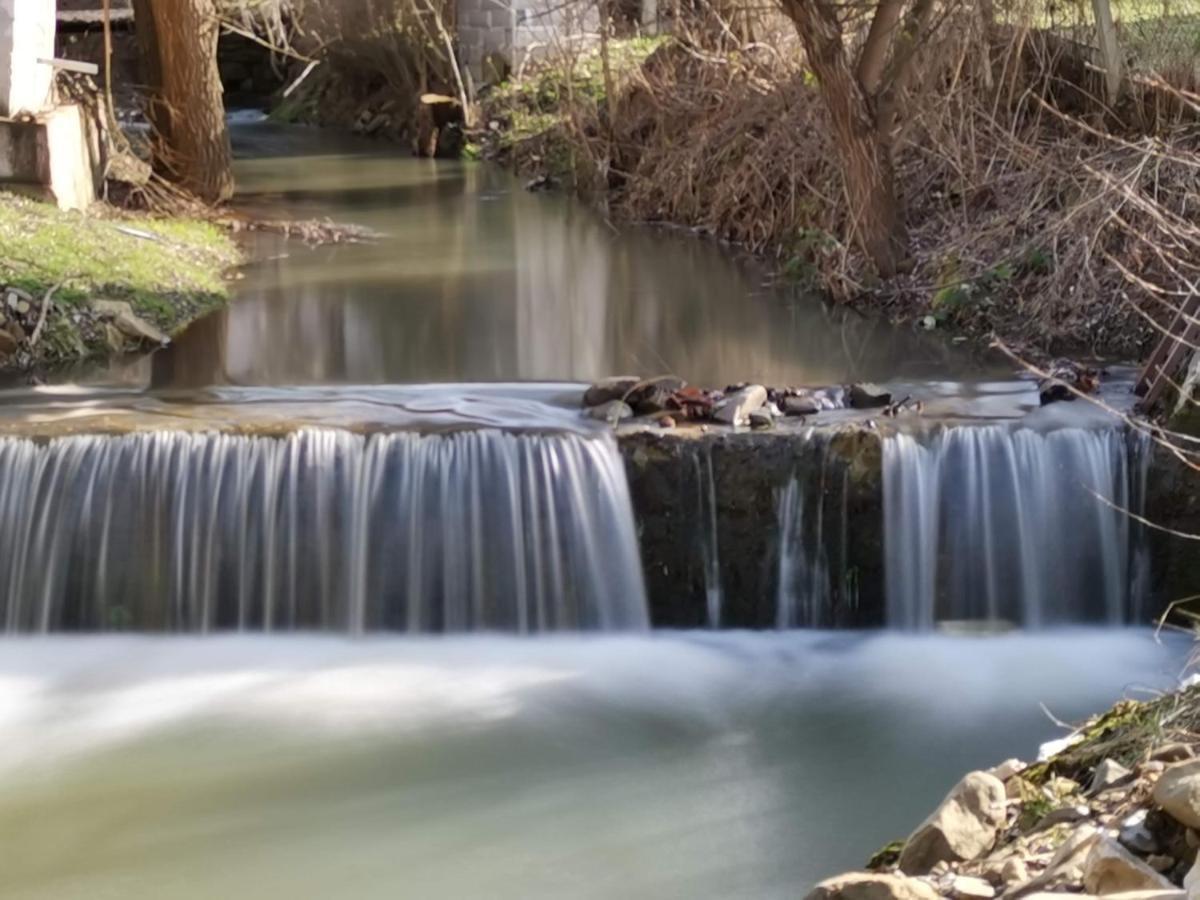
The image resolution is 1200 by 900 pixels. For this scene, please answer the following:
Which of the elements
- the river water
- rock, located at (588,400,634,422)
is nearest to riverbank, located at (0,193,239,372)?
the river water

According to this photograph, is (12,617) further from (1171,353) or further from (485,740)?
(1171,353)

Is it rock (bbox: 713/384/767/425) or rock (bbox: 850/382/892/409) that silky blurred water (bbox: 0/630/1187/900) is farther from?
rock (bbox: 850/382/892/409)

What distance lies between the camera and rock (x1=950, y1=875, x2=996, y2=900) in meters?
4.42

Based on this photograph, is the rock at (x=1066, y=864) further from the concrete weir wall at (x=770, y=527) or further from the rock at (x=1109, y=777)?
the concrete weir wall at (x=770, y=527)

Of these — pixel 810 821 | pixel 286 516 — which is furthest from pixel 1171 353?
pixel 286 516

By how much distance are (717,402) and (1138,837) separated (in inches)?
192

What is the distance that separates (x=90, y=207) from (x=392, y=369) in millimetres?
5146

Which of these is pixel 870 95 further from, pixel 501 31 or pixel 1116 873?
pixel 501 31

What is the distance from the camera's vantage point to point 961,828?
4.85 m

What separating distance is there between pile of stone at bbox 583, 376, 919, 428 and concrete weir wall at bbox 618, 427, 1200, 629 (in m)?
0.26

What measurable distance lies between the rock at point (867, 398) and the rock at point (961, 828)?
4.37 meters

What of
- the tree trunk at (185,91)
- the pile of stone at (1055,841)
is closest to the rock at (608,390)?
the pile of stone at (1055,841)

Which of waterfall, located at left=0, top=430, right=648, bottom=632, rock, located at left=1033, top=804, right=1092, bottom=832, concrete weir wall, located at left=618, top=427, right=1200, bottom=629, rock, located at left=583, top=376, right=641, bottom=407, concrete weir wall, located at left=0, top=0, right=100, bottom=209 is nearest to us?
rock, located at left=1033, top=804, right=1092, bottom=832

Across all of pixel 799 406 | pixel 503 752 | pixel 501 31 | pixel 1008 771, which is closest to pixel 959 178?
pixel 799 406
